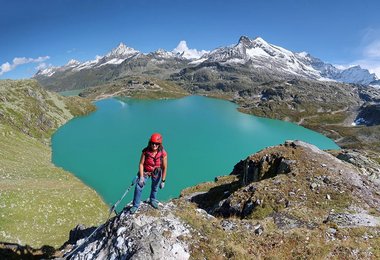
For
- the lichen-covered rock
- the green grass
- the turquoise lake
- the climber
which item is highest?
the turquoise lake

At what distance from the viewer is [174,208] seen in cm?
1920

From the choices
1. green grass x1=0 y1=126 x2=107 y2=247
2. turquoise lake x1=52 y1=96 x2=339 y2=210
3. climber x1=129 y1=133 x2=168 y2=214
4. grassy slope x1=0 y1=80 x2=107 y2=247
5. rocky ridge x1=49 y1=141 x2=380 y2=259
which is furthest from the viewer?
turquoise lake x1=52 y1=96 x2=339 y2=210

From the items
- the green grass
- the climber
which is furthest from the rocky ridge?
the green grass

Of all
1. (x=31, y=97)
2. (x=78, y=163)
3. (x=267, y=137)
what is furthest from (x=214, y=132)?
(x=31, y=97)

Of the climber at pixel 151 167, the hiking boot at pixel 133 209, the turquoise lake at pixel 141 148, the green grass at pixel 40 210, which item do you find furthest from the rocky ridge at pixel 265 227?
the turquoise lake at pixel 141 148

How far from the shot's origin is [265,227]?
2030cm

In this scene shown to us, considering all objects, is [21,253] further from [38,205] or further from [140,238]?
[38,205]

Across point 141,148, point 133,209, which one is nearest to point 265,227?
point 133,209

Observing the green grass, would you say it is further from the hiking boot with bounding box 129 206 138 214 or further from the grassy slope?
the hiking boot with bounding box 129 206 138 214

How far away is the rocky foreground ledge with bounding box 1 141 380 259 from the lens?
16.3m

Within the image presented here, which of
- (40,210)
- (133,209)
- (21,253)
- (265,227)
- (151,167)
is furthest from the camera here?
(40,210)

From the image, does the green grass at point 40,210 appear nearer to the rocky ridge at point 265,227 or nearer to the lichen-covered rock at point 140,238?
the rocky ridge at point 265,227

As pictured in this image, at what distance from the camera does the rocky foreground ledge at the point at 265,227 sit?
16.3 m

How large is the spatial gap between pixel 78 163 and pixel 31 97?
8616 centimetres
